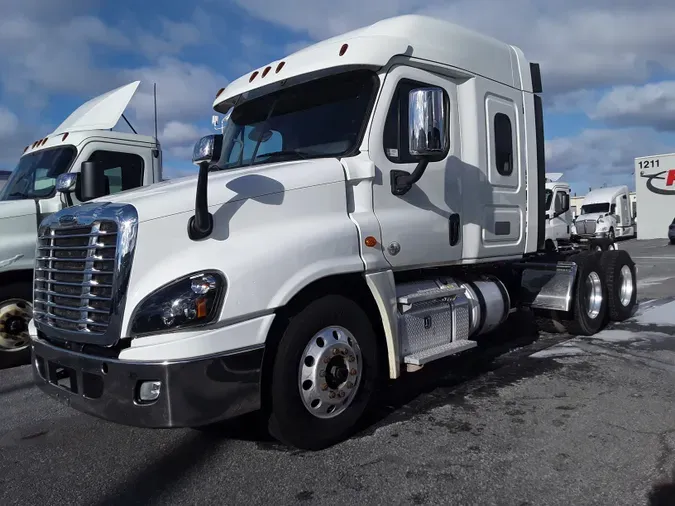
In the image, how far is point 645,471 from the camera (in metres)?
3.54

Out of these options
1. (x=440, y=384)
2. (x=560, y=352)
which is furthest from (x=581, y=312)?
(x=440, y=384)

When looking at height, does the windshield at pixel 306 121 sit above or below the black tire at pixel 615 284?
above

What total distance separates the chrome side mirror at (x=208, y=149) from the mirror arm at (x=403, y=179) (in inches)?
58.9

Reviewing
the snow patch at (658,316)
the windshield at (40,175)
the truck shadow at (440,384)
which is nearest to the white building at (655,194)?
the snow patch at (658,316)

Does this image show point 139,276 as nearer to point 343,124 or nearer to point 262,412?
point 262,412

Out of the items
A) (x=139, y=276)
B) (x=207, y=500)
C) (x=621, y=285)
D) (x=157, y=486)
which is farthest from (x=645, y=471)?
(x=621, y=285)

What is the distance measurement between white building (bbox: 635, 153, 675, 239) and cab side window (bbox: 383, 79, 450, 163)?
33.6 meters

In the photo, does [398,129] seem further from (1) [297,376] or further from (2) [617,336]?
(2) [617,336]

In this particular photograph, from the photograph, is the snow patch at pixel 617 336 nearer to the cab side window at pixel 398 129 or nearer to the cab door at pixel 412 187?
the cab door at pixel 412 187

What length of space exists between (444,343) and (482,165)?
1.68 meters

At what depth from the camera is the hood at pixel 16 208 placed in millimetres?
6424

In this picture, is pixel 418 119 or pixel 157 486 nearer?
pixel 157 486

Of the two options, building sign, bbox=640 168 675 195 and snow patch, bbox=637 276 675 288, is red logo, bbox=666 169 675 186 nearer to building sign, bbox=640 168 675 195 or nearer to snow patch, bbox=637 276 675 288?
building sign, bbox=640 168 675 195

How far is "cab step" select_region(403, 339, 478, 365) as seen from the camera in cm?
447
